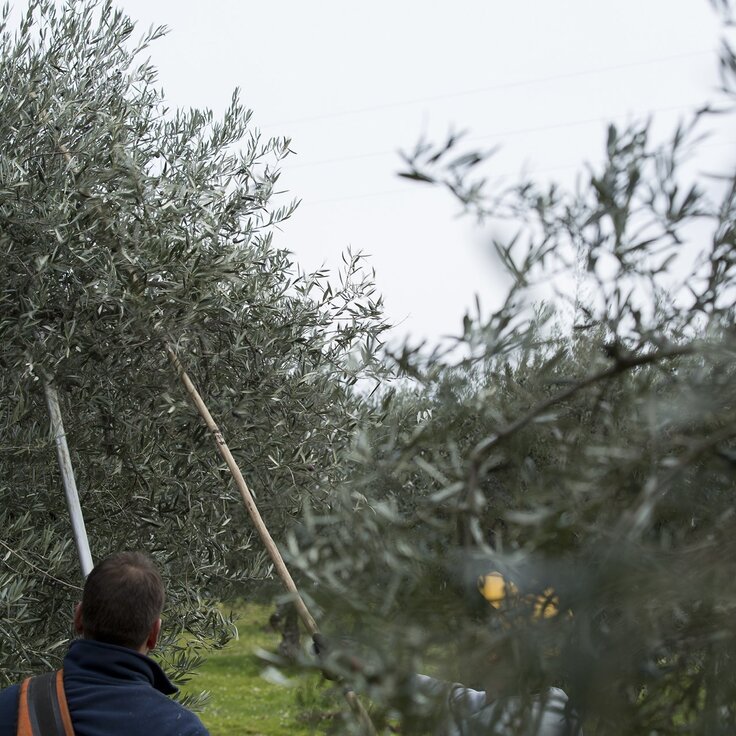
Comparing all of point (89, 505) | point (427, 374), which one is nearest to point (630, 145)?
point (427, 374)

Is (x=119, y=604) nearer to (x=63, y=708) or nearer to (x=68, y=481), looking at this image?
(x=63, y=708)

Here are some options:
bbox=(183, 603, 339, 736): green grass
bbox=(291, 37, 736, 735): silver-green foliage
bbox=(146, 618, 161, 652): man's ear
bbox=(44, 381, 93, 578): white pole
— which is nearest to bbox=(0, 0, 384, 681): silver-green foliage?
bbox=(44, 381, 93, 578): white pole

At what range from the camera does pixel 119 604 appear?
3621 mm

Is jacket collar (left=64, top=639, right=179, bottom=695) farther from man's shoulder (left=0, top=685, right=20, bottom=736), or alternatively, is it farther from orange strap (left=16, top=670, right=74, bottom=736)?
man's shoulder (left=0, top=685, right=20, bottom=736)

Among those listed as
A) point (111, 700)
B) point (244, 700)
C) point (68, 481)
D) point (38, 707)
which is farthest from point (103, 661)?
point (244, 700)

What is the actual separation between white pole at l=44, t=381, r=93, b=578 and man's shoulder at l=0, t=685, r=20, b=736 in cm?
225

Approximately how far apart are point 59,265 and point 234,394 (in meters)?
1.34

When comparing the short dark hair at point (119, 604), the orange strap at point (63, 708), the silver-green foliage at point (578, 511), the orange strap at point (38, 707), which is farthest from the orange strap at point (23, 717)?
the silver-green foliage at point (578, 511)

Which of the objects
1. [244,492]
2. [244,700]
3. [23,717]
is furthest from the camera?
[244,700]

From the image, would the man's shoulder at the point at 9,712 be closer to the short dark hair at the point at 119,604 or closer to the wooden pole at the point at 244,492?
the short dark hair at the point at 119,604

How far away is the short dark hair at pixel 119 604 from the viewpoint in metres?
3.61

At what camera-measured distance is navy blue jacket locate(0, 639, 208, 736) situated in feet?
11.3

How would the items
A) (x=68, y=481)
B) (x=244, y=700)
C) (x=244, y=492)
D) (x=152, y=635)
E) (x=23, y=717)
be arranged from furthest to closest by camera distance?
(x=244, y=700) < (x=68, y=481) < (x=244, y=492) < (x=152, y=635) < (x=23, y=717)

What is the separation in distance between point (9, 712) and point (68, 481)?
2.64 metres
